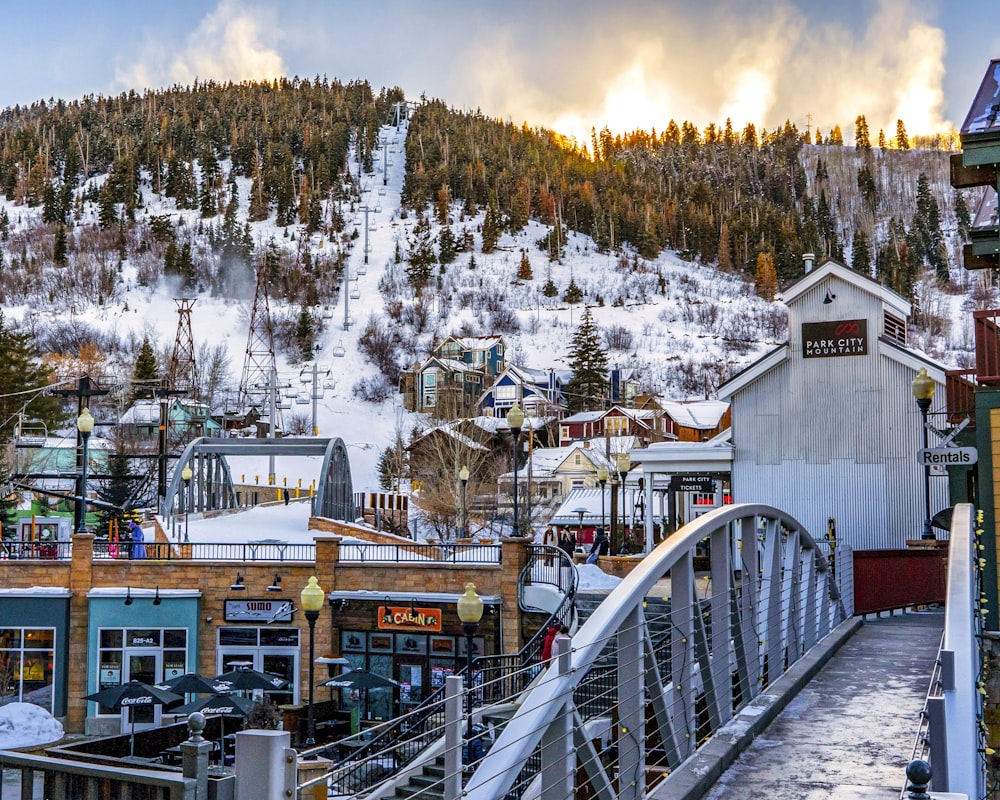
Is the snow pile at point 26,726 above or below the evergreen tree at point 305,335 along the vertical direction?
below

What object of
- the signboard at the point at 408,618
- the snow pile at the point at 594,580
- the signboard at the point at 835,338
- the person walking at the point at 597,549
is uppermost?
the signboard at the point at 835,338

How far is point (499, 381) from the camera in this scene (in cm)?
9331

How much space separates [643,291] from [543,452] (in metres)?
65.4

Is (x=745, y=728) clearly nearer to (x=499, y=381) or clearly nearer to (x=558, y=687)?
(x=558, y=687)

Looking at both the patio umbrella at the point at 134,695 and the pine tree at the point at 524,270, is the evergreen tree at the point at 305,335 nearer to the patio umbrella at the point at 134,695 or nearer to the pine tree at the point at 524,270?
the pine tree at the point at 524,270

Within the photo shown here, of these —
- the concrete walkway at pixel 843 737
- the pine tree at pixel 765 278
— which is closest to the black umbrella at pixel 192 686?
the concrete walkway at pixel 843 737

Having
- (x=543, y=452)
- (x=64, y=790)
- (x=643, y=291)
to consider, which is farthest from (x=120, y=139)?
(x=64, y=790)

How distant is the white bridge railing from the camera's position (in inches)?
186

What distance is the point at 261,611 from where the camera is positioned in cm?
2625

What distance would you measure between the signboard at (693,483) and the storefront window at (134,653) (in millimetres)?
14052

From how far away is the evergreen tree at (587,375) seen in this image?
9600 centimetres

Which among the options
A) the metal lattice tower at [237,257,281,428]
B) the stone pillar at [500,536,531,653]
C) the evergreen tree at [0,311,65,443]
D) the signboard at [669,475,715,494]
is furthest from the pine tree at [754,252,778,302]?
the stone pillar at [500,536,531,653]

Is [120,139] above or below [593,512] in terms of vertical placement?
above

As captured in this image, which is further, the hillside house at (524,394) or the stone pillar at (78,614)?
the hillside house at (524,394)
